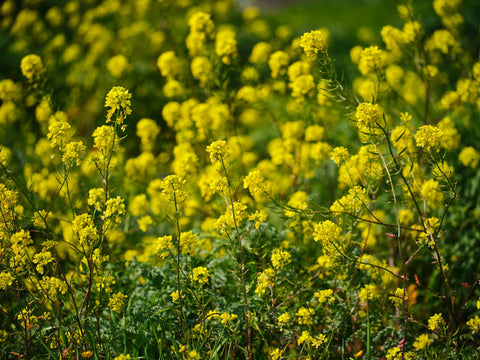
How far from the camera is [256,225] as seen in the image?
2316 mm

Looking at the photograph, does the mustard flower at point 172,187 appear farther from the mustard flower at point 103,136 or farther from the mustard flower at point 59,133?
the mustard flower at point 59,133

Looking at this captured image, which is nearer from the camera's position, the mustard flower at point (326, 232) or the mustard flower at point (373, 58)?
the mustard flower at point (326, 232)

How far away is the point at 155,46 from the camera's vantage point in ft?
21.4

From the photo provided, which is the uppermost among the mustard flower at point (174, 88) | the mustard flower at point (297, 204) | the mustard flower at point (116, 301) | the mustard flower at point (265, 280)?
the mustard flower at point (174, 88)

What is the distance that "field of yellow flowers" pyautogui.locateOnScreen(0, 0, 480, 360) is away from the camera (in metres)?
2.33

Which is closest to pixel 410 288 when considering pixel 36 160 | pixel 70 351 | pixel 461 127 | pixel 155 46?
pixel 461 127

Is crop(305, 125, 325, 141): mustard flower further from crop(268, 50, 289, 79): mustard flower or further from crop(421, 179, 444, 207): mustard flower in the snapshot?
crop(421, 179, 444, 207): mustard flower

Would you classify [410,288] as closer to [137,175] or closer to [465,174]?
[465,174]

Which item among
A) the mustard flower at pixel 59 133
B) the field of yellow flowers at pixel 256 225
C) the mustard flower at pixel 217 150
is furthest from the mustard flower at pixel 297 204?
the mustard flower at pixel 59 133

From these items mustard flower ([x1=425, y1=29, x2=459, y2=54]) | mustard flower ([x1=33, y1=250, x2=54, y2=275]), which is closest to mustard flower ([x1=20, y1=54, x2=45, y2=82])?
mustard flower ([x1=33, y1=250, x2=54, y2=275])

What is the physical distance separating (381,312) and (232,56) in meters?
2.12

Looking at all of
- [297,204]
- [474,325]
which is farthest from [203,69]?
[474,325]

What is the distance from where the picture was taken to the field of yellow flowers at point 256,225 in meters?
2.33

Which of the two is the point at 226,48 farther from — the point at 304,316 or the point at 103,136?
the point at 304,316
